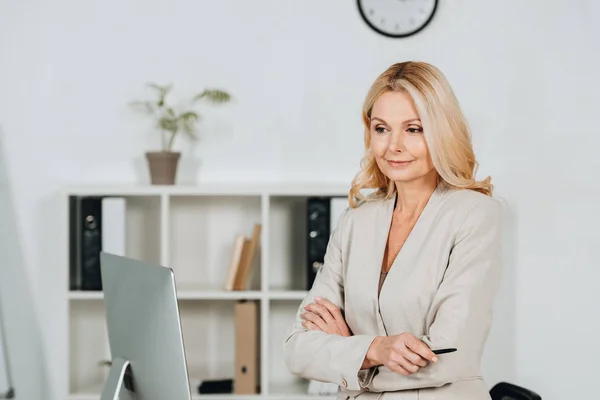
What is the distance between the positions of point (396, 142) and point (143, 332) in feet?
2.22

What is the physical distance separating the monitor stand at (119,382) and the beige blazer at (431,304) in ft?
1.26

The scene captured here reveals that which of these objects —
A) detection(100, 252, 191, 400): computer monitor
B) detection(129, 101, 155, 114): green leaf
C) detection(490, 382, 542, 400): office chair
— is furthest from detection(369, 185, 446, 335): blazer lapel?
detection(129, 101, 155, 114): green leaf

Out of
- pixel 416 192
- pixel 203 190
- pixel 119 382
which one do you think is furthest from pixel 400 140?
pixel 203 190

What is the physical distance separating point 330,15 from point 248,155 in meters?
0.69

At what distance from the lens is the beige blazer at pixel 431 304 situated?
1.81m

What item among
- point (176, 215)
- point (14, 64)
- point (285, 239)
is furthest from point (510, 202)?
point (14, 64)

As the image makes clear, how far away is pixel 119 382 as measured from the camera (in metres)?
1.85

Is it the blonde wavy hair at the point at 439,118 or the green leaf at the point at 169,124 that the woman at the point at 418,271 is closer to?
the blonde wavy hair at the point at 439,118

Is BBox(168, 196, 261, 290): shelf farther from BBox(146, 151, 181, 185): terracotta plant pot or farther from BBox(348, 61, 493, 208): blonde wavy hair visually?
BBox(348, 61, 493, 208): blonde wavy hair

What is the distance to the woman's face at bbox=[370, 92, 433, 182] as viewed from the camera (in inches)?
74.0

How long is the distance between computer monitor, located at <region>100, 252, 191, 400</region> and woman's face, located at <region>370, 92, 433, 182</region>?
0.57 m

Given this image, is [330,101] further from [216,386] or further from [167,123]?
[216,386]

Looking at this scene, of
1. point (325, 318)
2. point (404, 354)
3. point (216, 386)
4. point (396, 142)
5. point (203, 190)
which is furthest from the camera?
point (216, 386)

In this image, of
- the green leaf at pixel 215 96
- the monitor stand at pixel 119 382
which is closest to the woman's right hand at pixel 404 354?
the monitor stand at pixel 119 382
